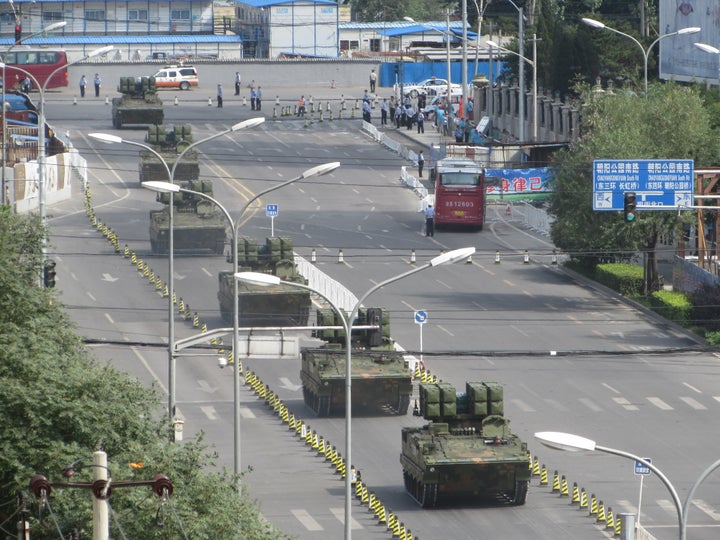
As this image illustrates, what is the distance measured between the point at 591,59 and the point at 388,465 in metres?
61.2

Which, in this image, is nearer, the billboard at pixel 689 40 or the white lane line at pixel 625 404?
the white lane line at pixel 625 404

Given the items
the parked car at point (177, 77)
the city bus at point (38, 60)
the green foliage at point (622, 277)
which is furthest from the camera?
the parked car at point (177, 77)

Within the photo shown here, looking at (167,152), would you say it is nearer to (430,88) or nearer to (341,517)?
(430,88)

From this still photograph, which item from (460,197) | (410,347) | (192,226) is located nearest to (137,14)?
(460,197)

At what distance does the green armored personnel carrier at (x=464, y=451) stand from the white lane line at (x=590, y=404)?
9.00 metres

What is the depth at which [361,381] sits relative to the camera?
47438 millimetres

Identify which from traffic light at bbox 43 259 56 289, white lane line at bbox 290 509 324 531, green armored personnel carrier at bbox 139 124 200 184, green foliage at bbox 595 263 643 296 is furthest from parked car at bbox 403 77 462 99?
white lane line at bbox 290 509 324 531

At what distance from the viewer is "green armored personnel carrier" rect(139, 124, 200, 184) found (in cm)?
8269

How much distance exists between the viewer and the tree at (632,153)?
→ 6456 cm

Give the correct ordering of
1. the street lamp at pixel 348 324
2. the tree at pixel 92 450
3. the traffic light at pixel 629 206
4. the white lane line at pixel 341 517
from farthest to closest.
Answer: the traffic light at pixel 629 206, the white lane line at pixel 341 517, the street lamp at pixel 348 324, the tree at pixel 92 450

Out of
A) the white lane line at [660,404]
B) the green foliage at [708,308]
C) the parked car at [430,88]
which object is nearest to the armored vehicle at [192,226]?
the green foliage at [708,308]

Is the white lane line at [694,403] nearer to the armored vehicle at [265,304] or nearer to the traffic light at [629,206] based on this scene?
the traffic light at [629,206]

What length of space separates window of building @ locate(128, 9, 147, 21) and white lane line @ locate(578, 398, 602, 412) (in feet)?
309

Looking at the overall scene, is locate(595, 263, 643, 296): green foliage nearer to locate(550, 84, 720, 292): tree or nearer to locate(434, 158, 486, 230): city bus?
locate(550, 84, 720, 292): tree
